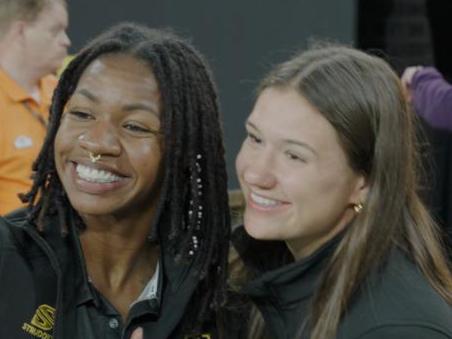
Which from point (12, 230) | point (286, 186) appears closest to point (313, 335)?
point (286, 186)

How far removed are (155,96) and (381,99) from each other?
54 cm

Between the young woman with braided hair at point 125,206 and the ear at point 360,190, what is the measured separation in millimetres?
387

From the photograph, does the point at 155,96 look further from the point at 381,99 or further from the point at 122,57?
the point at 381,99

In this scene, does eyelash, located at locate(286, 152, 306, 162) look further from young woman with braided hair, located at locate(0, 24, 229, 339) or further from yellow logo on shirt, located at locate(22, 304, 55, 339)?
yellow logo on shirt, located at locate(22, 304, 55, 339)

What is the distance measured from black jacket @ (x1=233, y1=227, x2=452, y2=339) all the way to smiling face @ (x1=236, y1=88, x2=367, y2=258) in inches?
3.4

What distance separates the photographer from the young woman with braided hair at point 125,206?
251cm

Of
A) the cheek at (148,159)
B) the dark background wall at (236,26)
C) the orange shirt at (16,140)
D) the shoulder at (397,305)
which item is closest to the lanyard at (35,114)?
the orange shirt at (16,140)

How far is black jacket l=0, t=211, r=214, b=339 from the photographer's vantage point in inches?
94.5

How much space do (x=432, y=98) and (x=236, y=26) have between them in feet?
5.09

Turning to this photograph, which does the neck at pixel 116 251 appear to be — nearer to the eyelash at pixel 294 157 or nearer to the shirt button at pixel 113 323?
the shirt button at pixel 113 323

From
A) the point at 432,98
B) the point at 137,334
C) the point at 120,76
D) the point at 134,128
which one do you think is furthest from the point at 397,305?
the point at 432,98

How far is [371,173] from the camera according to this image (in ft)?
8.16

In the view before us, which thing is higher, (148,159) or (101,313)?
(148,159)

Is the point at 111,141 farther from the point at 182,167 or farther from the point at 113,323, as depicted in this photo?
the point at 113,323
